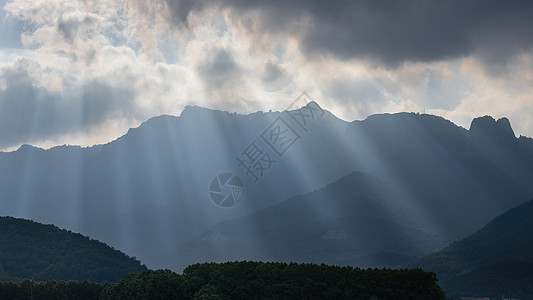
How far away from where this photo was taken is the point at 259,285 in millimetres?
49094

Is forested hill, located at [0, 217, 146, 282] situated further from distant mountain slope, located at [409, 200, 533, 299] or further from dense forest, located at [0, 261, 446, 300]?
distant mountain slope, located at [409, 200, 533, 299]

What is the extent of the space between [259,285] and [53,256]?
64.6 m

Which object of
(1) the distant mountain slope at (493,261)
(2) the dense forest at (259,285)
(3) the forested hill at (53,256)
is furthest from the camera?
(1) the distant mountain slope at (493,261)

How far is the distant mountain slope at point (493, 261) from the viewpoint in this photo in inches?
4702

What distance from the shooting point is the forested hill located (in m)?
94.2

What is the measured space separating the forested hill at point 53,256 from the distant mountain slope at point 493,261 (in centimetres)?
7668

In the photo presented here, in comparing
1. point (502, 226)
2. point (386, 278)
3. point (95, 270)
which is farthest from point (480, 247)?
point (386, 278)

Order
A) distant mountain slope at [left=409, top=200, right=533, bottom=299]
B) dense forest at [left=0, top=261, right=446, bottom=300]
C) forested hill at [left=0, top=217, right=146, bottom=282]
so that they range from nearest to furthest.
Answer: dense forest at [left=0, top=261, right=446, bottom=300] → forested hill at [left=0, top=217, right=146, bottom=282] → distant mountain slope at [left=409, top=200, right=533, bottom=299]

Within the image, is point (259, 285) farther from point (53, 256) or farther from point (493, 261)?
point (493, 261)

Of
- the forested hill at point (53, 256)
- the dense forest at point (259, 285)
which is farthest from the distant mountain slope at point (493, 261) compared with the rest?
the dense forest at point (259, 285)

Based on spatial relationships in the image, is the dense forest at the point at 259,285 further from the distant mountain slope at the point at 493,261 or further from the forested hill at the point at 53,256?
the distant mountain slope at the point at 493,261

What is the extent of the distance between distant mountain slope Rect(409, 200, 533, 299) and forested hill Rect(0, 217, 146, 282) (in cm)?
7668

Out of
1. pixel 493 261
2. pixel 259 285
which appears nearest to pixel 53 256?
pixel 259 285

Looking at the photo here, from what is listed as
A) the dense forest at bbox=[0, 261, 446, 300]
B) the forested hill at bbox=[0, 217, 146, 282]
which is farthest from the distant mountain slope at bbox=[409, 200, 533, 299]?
the dense forest at bbox=[0, 261, 446, 300]
